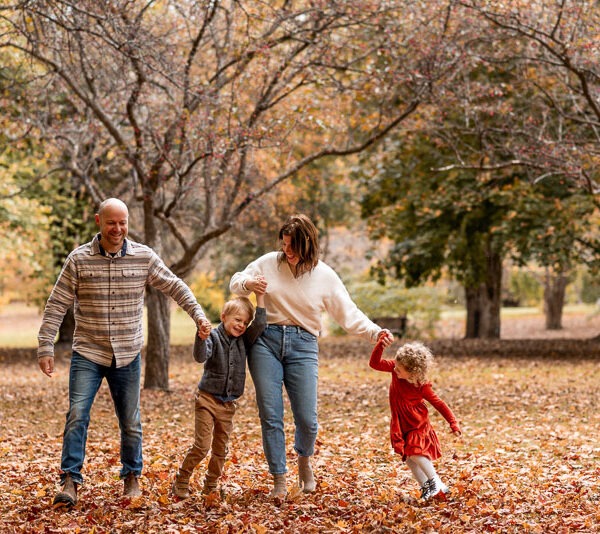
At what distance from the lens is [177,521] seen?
523 cm

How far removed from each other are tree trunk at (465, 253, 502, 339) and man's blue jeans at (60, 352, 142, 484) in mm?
17934

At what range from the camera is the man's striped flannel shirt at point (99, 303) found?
5.49 metres

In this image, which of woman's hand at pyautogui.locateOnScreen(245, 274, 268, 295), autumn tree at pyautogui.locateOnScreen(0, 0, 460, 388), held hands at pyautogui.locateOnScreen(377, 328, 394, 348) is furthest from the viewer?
autumn tree at pyautogui.locateOnScreen(0, 0, 460, 388)

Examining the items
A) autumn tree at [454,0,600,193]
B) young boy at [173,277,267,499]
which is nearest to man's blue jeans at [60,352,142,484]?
young boy at [173,277,267,499]

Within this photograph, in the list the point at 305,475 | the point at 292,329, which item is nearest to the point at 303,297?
the point at 292,329

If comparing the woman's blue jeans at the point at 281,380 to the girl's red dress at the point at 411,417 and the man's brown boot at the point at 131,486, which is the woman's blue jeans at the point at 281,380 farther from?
the man's brown boot at the point at 131,486

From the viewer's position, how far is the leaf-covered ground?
206 inches

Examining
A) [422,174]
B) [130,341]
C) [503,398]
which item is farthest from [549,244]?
[130,341]

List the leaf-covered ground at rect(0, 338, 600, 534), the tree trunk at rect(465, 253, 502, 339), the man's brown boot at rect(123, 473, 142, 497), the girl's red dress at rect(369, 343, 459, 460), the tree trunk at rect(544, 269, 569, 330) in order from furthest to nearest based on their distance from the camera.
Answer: the tree trunk at rect(544, 269, 569, 330), the tree trunk at rect(465, 253, 502, 339), the man's brown boot at rect(123, 473, 142, 497), the girl's red dress at rect(369, 343, 459, 460), the leaf-covered ground at rect(0, 338, 600, 534)

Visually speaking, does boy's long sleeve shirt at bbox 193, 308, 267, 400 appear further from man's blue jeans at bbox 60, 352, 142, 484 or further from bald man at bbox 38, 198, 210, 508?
man's blue jeans at bbox 60, 352, 142, 484

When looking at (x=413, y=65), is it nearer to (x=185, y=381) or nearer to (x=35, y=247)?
(x=185, y=381)

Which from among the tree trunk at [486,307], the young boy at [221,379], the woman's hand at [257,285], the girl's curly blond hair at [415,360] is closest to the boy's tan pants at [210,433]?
the young boy at [221,379]

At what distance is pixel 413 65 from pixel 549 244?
6.66 meters

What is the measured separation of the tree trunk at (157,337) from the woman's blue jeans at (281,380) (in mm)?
7147
